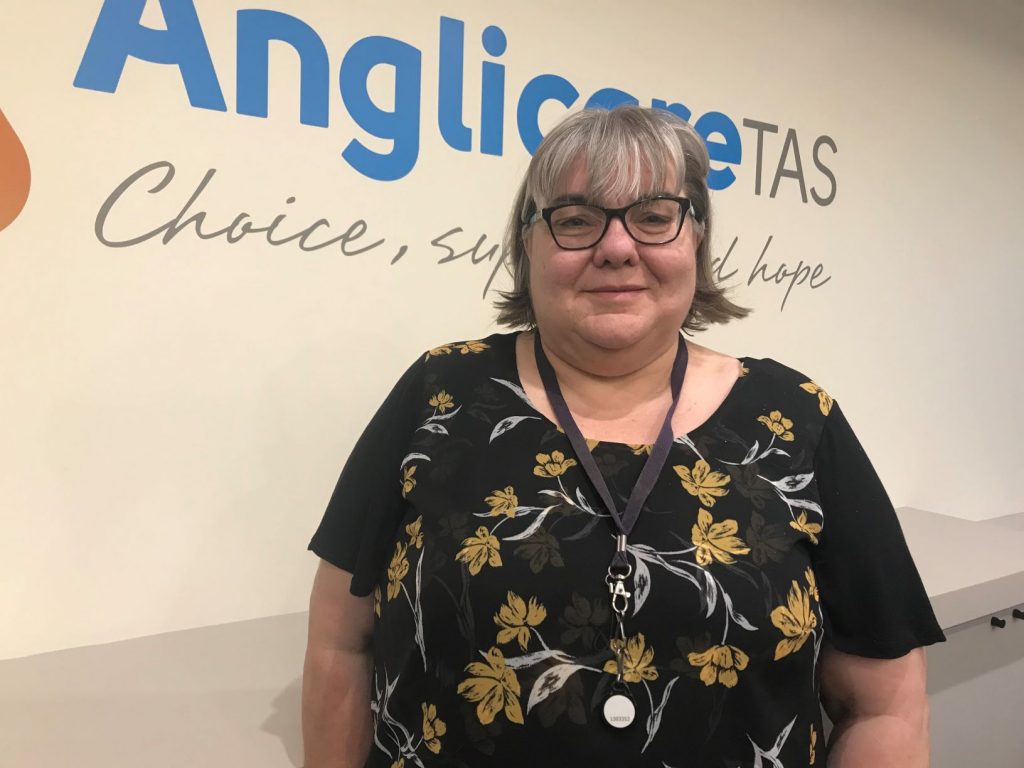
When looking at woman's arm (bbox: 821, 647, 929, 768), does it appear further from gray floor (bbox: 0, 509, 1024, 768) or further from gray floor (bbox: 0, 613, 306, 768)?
gray floor (bbox: 0, 613, 306, 768)

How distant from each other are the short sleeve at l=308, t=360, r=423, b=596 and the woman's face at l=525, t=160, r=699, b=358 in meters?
0.26

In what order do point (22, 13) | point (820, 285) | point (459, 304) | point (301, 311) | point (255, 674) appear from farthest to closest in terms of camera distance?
1. point (820, 285)
2. point (459, 304)
3. point (301, 311)
4. point (255, 674)
5. point (22, 13)

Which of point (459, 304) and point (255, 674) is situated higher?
point (459, 304)

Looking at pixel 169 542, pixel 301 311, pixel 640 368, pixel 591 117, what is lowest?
pixel 169 542

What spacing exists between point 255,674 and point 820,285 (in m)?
1.69

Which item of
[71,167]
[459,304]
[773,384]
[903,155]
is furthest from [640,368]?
[903,155]

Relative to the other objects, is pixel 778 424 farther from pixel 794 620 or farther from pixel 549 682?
pixel 549 682

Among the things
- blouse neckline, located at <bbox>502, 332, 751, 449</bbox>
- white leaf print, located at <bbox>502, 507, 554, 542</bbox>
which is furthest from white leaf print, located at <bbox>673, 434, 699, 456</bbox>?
white leaf print, located at <bbox>502, 507, 554, 542</bbox>

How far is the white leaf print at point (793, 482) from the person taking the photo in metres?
0.93

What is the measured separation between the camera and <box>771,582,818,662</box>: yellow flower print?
0.87 m

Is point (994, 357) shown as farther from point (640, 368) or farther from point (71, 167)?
point (71, 167)

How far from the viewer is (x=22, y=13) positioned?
43.8 inches

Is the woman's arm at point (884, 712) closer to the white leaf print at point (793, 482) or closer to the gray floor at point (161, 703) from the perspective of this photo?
the white leaf print at point (793, 482)

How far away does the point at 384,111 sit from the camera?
1390 millimetres
